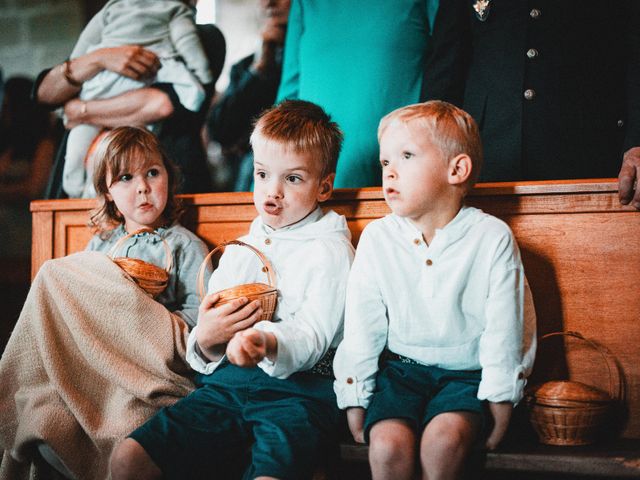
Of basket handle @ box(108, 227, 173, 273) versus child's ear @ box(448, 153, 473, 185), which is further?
basket handle @ box(108, 227, 173, 273)

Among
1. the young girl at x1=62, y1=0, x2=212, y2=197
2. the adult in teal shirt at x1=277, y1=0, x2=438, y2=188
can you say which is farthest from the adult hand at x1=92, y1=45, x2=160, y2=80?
the adult in teal shirt at x1=277, y1=0, x2=438, y2=188

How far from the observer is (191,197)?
221cm

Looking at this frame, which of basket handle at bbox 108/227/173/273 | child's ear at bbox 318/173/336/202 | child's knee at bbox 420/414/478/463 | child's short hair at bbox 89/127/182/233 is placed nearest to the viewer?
child's knee at bbox 420/414/478/463

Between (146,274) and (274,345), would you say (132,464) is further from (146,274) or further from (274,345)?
(146,274)

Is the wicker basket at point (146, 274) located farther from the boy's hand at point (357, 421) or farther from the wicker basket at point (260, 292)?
the boy's hand at point (357, 421)

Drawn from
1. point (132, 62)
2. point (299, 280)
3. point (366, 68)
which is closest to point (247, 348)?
point (299, 280)

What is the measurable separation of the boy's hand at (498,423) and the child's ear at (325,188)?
0.72 metres

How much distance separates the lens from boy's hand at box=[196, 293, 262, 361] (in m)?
1.63

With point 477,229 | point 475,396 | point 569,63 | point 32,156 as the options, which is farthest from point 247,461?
point 32,156

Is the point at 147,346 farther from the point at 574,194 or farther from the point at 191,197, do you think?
the point at 574,194

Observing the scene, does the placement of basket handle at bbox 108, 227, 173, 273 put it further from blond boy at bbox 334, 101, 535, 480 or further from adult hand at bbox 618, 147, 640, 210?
adult hand at bbox 618, 147, 640, 210

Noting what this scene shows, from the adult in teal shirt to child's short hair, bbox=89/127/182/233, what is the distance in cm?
63

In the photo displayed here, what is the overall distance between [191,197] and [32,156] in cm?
162

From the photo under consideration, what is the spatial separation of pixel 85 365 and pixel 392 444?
90cm
